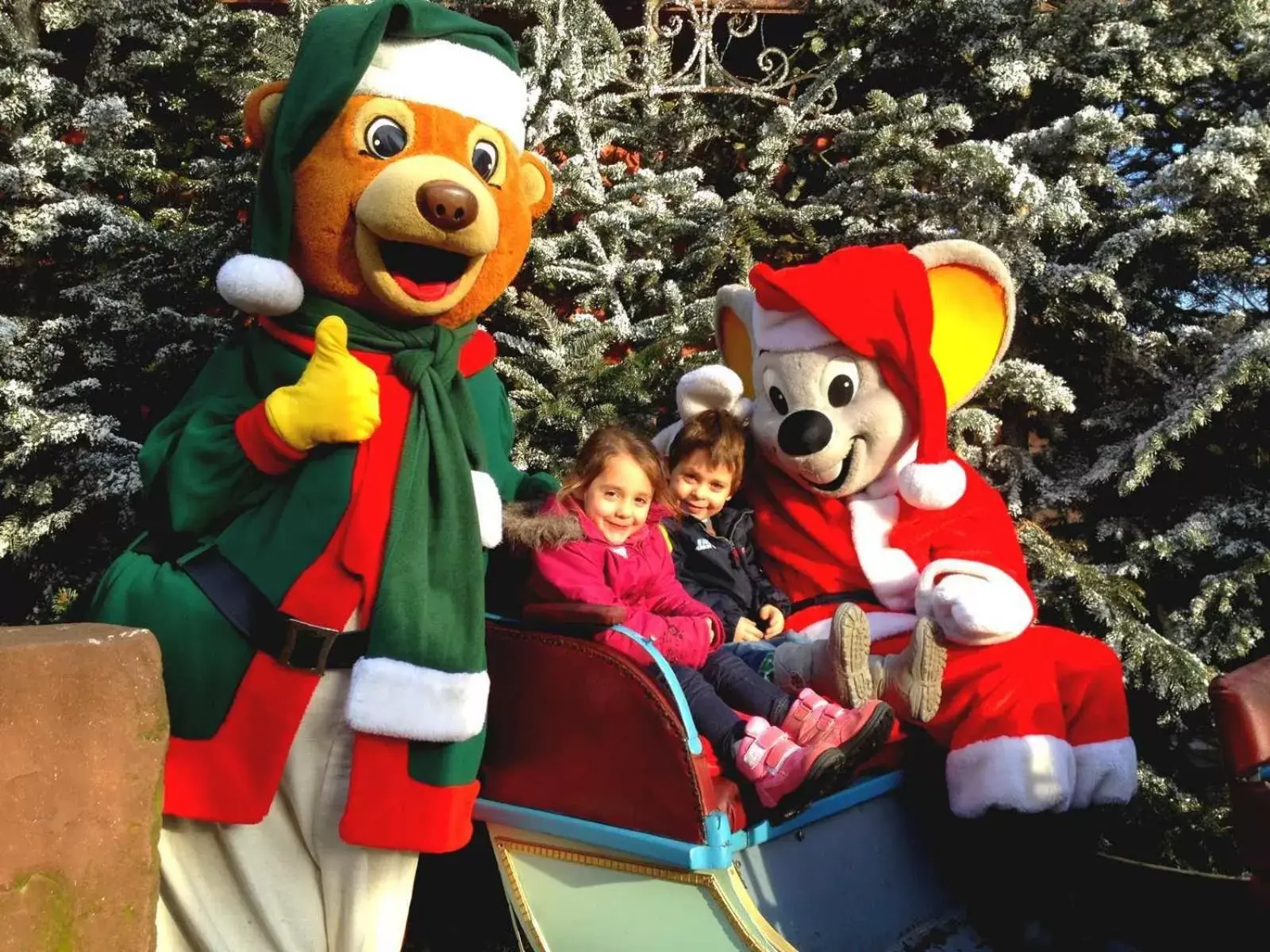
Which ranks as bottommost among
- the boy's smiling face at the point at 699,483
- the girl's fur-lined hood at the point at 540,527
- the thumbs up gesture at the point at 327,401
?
the girl's fur-lined hood at the point at 540,527

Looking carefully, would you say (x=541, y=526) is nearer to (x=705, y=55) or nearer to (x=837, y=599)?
(x=837, y=599)

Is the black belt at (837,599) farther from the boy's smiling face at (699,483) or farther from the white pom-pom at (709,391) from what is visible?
the white pom-pom at (709,391)

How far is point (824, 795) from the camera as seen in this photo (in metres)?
2.41

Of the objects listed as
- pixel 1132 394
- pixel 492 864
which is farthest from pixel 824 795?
pixel 1132 394

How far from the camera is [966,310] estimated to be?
10.00 ft

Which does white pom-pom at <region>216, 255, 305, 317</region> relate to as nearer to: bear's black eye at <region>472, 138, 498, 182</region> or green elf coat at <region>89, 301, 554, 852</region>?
green elf coat at <region>89, 301, 554, 852</region>

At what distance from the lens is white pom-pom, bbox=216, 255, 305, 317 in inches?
89.0

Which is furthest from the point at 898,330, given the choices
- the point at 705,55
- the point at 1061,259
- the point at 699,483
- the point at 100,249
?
the point at 100,249

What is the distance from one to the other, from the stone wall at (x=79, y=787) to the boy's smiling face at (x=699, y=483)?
142cm

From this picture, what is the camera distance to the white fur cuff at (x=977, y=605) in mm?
2541

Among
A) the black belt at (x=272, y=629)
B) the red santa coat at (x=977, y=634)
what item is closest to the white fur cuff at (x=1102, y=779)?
the red santa coat at (x=977, y=634)

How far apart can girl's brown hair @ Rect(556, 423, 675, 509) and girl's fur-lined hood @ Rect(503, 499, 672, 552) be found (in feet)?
0.24

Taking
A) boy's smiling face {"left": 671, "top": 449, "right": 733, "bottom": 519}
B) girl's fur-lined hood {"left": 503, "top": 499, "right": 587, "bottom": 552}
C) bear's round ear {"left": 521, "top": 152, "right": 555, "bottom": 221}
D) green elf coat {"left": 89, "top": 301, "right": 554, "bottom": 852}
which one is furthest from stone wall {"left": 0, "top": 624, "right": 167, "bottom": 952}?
boy's smiling face {"left": 671, "top": 449, "right": 733, "bottom": 519}

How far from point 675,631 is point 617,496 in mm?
348
